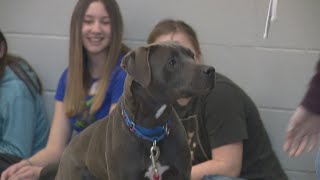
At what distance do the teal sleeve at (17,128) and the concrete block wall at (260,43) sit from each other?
649mm

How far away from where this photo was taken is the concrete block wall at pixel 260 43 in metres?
2.80

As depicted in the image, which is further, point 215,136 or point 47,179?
point 47,179

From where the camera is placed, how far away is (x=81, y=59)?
2750 millimetres

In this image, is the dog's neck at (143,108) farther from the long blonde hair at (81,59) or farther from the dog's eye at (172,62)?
the long blonde hair at (81,59)

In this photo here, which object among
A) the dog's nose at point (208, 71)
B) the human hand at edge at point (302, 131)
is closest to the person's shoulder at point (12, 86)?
the dog's nose at point (208, 71)

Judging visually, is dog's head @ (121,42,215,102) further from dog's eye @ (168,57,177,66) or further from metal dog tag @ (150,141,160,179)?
metal dog tag @ (150,141,160,179)

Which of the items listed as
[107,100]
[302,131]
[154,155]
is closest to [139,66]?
[154,155]

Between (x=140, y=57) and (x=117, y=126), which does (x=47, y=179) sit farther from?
(x=140, y=57)

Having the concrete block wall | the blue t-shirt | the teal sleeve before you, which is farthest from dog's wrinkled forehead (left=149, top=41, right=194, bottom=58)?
the teal sleeve

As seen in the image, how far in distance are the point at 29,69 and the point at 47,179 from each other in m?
0.80

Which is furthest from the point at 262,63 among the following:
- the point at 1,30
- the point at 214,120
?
the point at 1,30

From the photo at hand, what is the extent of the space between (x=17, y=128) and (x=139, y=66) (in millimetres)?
1352

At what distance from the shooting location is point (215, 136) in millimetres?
2301

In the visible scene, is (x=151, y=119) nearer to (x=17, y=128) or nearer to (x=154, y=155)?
(x=154, y=155)
